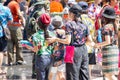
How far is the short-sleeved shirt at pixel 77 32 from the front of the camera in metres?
7.94

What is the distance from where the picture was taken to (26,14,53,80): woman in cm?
799

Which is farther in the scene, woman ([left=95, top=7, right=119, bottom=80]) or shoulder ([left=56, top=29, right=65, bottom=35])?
shoulder ([left=56, top=29, right=65, bottom=35])

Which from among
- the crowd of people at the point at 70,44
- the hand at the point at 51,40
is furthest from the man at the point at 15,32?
the hand at the point at 51,40

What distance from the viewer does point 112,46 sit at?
8.59 metres

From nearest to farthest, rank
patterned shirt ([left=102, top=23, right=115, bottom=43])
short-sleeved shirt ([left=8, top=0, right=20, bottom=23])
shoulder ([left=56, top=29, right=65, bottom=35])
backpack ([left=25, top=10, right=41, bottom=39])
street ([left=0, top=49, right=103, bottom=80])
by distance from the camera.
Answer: patterned shirt ([left=102, top=23, right=115, bottom=43])
shoulder ([left=56, top=29, right=65, bottom=35])
backpack ([left=25, top=10, right=41, bottom=39])
street ([left=0, top=49, right=103, bottom=80])
short-sleeved shirt ([left=8, top=0, right=20, bottom=23])

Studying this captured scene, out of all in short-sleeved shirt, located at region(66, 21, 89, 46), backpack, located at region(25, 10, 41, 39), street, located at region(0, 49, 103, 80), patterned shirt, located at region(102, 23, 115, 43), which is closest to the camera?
short-sleeved shirt, located at region(66, 21, 89, 46)

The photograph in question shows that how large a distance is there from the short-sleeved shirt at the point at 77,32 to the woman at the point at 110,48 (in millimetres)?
449

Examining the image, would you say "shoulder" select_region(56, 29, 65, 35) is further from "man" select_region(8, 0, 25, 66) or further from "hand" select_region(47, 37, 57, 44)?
"man" select_region(8, 0, 25, 66)

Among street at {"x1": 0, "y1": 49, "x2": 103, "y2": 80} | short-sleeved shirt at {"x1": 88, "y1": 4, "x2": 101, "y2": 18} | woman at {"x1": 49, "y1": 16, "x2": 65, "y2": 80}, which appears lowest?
street at {"x1": 0, "y1": 49, "x2": 103, "y2": 80}

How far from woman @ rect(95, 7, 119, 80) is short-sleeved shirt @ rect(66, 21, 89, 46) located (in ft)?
1.47

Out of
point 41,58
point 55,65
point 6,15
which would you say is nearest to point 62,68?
point 55,65

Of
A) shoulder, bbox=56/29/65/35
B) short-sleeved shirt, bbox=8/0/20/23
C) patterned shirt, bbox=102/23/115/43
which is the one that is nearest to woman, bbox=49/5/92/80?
patterned shirt, bbox=102/23/115/43

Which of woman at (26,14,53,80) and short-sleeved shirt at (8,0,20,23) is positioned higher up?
short-sleeved shirt at (8,0,20,23)

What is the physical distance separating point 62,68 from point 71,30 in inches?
40.0
